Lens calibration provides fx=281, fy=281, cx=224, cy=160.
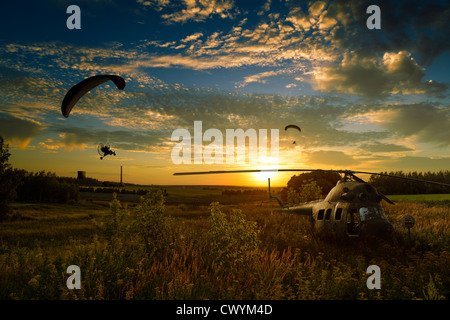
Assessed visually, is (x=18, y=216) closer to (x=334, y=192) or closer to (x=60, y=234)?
(x=60, y=234)

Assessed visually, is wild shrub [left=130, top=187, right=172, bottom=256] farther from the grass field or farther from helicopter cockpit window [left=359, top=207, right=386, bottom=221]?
helicopter cockpit window [left=359, top=207, right=386, bottom=221]

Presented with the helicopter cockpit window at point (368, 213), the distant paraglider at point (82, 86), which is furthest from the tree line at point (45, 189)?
the helicopter cockpit window at point (368, 213)

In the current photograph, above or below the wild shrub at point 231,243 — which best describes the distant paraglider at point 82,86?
above

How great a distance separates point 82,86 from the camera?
11.1m

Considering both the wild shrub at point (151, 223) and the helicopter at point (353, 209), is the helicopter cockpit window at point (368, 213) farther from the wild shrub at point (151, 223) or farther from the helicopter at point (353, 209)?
the wild shrub at point (151, 223)

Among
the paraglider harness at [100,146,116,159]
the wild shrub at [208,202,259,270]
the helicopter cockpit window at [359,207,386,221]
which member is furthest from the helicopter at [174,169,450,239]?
the paraglider harness at [100,146,116,159]

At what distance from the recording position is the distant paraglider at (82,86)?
10.7 m

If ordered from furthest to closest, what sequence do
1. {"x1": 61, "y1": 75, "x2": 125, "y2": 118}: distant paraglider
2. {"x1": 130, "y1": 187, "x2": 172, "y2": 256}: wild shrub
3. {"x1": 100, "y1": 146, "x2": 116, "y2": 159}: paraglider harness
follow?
{"x1": 100, "y1": 146, "x2": 116, "y2": 159}: paraglider harness
{"x1": 61, "y1": 75, "x2": 125, "y2": 118}: distant paraglider
{"x1": 130, "y1": 187, "x2": 172, "y2": 256}: wild shrub

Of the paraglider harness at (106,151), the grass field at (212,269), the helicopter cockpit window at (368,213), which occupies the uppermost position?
the paraglider harness at (106,151)

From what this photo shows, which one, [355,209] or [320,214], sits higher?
[355,209]

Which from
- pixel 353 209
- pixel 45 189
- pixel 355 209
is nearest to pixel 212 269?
pixel 353 209

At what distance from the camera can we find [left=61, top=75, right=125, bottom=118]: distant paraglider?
10.7 meters

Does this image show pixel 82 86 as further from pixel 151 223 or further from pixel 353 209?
pixel 353 209

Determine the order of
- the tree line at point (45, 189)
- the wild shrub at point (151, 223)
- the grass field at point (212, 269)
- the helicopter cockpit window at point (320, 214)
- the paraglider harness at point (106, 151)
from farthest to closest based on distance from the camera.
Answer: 1. the tree line at point (45, 189)
2. the paraglider harness at point (106, 151)
3. the helicopter cockpit window at point (320, 214)
4. the wild shrub at point (151, 223)
5. the grass field at point (212, 269)
